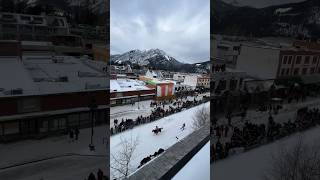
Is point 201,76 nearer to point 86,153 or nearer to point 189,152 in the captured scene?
point 189,152

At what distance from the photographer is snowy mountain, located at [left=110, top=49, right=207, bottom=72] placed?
2817cm

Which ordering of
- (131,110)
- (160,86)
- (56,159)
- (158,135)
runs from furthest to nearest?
1. (160,86)
2. (131,110)
3. (158,135)
4. (56,159)

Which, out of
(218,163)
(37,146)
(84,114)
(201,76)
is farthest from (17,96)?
(201,76)

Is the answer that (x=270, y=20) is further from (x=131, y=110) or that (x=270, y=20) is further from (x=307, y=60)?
(x=131, y=110)

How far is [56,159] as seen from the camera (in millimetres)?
4977

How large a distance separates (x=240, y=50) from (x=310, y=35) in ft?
3.86

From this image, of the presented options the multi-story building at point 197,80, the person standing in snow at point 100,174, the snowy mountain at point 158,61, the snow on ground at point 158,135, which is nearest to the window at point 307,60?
the person standing in snow at point 100,174

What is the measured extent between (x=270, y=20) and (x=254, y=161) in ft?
7.15

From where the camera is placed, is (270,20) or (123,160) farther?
(123,160)

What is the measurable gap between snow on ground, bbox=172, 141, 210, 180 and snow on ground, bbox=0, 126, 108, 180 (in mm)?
4879

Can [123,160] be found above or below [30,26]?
below

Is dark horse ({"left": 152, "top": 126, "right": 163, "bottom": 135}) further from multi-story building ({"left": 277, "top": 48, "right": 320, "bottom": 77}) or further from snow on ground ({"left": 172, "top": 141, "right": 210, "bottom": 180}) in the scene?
multi-story building ({"left": 277, "top": 48, "right": 320, "bottom": 77})

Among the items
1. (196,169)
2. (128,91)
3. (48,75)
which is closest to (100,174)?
(48,75)

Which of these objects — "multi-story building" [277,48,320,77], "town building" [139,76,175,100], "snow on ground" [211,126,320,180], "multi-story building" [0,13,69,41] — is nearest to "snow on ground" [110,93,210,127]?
"town building" [139,76,175,100]
